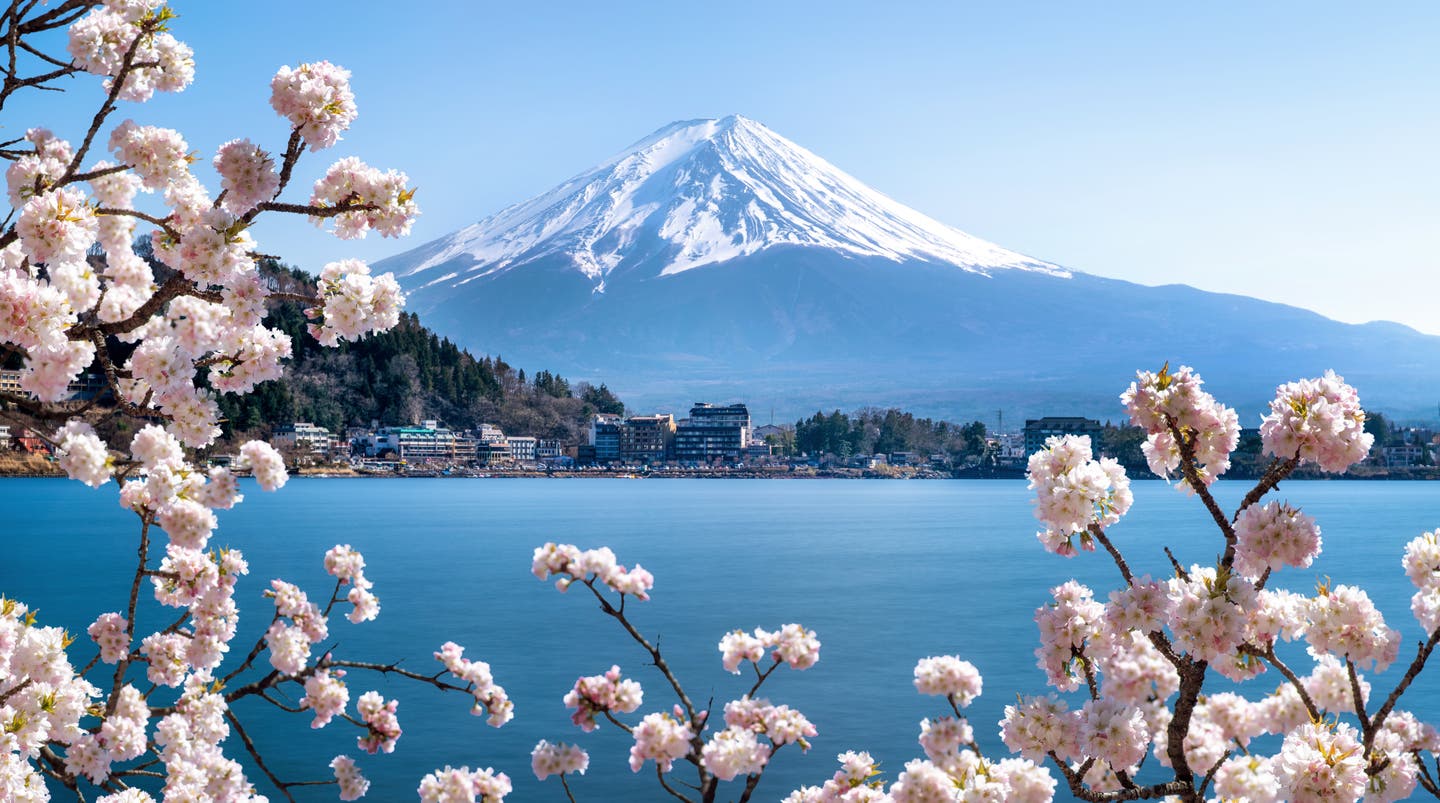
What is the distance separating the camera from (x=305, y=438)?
14950 centimetres

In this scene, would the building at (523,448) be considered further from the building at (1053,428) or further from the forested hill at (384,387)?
the building at (1053,428)

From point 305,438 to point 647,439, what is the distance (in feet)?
198

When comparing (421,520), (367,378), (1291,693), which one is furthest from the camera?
(367,378)

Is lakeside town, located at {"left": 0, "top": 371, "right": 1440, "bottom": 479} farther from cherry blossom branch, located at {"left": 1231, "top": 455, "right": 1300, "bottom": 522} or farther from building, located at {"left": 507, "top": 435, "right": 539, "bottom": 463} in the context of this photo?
cherry blossom branch, located at {"left": 1231, "top": 455, "right": 1300, "bottom": 522}

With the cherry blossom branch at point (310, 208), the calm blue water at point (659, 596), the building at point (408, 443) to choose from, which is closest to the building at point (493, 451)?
the building at point (408, 443)

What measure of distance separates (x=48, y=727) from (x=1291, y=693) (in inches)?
163

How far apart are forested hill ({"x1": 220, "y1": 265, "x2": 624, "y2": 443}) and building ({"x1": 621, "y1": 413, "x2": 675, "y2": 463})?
1560 centimetres

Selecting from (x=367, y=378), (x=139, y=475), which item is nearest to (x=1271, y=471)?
(x=139, y=475)

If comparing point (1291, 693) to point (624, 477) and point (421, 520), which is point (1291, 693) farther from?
point (624, 477)

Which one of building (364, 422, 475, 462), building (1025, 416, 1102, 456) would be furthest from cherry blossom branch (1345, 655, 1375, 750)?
building (1025, 416, 1102, 456)

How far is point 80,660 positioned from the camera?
963 inches

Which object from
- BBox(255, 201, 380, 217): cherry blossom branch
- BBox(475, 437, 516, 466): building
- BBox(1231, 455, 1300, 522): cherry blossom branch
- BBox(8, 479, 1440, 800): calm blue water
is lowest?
BBox(8, 479, 1440, 800): calm blue water

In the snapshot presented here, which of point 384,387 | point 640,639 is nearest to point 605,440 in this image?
point 384,387

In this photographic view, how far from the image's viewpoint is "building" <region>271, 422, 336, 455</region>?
477 ft
